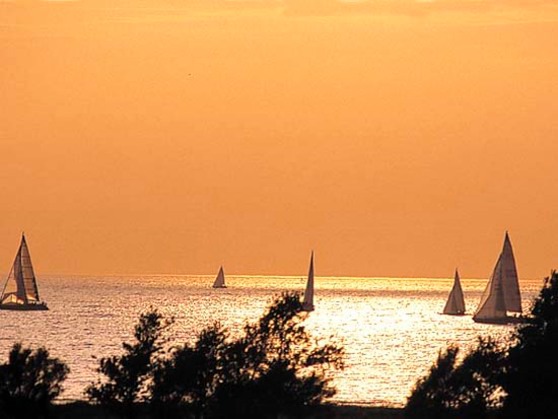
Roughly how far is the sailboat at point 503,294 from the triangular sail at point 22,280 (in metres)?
49.1

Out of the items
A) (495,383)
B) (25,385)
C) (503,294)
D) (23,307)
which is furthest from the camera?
(23,307)

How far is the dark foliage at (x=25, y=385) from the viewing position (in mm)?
54844

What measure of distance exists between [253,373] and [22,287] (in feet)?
435

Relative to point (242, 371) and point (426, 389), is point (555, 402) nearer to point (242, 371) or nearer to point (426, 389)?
point (426, 389)

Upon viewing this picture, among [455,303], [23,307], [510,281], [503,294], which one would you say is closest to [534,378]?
[510,281]

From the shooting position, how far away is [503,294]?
525 ft

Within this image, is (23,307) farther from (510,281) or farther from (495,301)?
(510,281)

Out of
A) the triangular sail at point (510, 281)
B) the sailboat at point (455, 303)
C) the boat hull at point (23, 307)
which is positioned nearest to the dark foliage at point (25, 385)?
the triangular sail at point (510, 281)

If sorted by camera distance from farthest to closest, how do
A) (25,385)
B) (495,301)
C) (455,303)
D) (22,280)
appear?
(455,303)
(22,280)
(495,301)
(25,385)

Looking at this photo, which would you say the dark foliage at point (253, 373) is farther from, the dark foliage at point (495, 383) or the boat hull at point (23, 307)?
the boat hull at point (23, 307)

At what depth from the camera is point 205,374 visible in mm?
55312

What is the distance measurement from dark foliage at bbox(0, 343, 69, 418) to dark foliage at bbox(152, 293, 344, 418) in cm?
366

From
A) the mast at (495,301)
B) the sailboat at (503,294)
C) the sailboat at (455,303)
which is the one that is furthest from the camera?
the sailboat at (455,303)

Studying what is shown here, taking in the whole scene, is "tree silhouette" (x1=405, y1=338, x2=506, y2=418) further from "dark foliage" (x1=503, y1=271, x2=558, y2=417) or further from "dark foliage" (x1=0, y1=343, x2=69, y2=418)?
"dark foliage" (x1=0, y1=343, x2=69, y2=418)
